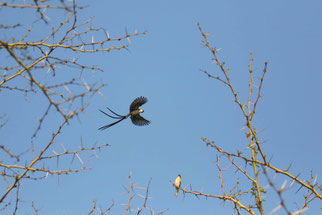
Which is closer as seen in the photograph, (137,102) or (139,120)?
(137,102)

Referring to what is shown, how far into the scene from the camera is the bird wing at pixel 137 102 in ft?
19.0

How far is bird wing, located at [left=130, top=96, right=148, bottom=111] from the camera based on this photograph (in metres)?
5.79

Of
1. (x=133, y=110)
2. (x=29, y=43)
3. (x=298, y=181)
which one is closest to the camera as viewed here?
(x=298, y=181)

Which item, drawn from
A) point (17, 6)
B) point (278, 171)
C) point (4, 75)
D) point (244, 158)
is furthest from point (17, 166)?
point (278, 171)

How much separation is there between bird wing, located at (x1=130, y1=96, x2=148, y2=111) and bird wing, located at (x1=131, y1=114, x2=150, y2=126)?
0.15 meters

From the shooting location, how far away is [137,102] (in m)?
5.83

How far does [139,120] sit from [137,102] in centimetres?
37

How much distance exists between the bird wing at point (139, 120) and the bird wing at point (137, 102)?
152 mm

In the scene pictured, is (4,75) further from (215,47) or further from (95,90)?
(215,47)

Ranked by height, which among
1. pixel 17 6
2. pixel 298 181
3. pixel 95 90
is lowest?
pixel 298 181

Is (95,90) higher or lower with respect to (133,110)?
lower

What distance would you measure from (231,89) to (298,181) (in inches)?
29.9

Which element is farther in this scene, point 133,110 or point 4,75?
point 133,110

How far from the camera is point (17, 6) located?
185cm
